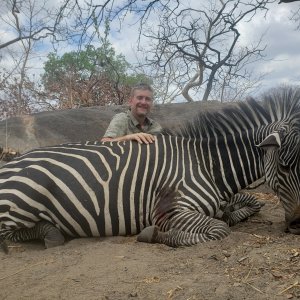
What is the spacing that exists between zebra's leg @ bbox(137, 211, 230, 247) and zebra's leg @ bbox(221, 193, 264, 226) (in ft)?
1.94

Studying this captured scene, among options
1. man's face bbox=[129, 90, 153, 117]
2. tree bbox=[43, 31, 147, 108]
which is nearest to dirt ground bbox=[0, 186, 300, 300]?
man's face bbox=[129, 90, 153, 117]

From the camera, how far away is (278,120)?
12.3 ft

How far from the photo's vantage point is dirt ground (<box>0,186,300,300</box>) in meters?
2.11

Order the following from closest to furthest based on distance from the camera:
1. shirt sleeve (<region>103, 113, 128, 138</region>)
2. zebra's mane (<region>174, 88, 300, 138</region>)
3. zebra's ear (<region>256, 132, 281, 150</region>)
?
zebra's ear (<region>256, 132, 281, 150</region>) < zebra's mane (<region>174, 88, 300, 138</region>) < shirt sleeve (<region>103, 113, 128, 138</region>)

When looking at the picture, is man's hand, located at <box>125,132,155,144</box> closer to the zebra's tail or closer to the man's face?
the man's face

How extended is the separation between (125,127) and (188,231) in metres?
1.61

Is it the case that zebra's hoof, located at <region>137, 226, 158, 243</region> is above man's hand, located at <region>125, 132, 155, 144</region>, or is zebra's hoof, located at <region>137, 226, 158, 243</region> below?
below

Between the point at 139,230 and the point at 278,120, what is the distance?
1.50 meters

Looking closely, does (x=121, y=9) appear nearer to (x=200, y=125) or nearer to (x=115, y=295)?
(x=200, y=125)

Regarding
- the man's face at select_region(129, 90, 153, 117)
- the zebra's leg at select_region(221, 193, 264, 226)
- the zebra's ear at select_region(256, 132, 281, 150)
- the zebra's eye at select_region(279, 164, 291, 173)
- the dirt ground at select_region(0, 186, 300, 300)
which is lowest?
the dirt ground at select_region(0, 186, 300, 300)

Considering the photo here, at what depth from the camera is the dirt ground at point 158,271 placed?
6.93 feet

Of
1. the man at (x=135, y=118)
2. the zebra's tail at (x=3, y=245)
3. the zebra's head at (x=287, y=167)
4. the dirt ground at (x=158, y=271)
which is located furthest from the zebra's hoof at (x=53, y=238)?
the zebra's head at (x=287, y=167)

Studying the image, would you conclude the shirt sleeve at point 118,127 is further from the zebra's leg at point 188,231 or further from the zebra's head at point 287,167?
the zebra's head at point 287,167

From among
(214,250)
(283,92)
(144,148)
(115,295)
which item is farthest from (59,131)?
(115,295)
